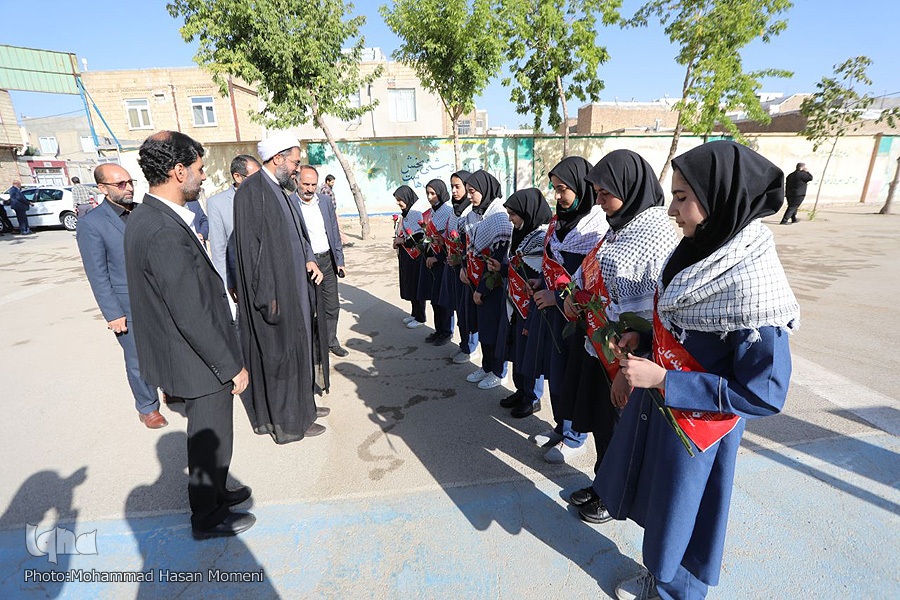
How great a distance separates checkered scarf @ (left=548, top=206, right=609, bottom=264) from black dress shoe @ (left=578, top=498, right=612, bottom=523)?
4.38ft

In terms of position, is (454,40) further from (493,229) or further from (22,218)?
(22,218)

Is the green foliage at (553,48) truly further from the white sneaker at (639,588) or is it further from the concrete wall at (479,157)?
the white sneaker at (639,588)

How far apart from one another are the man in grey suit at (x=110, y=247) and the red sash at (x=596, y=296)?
2.96 m

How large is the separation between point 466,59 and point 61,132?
159ft

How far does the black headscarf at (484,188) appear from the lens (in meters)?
3.61

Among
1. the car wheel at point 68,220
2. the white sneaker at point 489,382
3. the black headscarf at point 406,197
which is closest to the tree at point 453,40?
the black headscarf at point 406,197

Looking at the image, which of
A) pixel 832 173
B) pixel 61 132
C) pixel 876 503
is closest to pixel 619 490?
pixel 876 503

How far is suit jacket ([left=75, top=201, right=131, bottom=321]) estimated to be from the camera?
2998 millimetres

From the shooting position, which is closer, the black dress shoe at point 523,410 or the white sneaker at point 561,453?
Result: the white sneaker at point 561,453

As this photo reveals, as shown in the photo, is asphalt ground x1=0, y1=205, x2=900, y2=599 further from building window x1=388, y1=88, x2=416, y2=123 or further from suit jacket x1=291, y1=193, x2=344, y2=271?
building window x1=388, y1=88, x2=416, y2=123

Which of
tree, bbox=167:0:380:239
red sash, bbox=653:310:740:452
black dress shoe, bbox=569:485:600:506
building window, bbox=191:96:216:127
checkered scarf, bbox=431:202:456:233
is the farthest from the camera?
building window, bbox=191:96:216:127

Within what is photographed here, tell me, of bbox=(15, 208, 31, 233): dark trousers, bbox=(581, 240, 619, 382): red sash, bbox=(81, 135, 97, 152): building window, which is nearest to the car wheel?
bbox=(15, 208, 31, 233): dark trousers

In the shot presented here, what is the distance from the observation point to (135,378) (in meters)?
3.26

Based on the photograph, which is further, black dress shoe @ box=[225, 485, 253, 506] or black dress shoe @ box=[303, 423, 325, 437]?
black dress shoe @ box=[303, 423, 325, 437]
